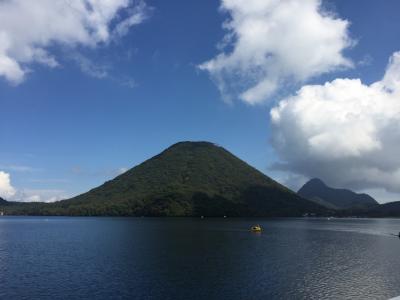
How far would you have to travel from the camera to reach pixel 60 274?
262 feet

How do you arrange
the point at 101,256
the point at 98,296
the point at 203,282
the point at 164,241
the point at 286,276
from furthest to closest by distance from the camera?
the point at 164,241 < the point at 101,256 < the point at 286,276 < the point at 203,282 < the point at 98,296

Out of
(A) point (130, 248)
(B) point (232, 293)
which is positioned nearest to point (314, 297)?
(B) point (232, 293)

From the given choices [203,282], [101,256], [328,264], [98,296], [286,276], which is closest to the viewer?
[98,296]

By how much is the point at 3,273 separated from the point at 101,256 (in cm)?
2842

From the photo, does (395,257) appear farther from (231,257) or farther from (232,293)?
(232,293)

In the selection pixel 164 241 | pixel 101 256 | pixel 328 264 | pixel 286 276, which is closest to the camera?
pixel 286 276

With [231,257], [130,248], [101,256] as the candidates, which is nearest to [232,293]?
[231,257]

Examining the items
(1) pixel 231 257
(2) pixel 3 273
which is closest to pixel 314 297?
(1) pixel 231 257

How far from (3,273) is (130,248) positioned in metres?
47.4

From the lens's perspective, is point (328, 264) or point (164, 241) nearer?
point (328, 264)

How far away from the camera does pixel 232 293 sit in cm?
6506

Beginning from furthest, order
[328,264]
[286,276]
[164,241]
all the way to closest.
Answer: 1. [164,241]
2. [328,264]
3. [286,276]

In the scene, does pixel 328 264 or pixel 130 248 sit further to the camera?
pixel 130 248

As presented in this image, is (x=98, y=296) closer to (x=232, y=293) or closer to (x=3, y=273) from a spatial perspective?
(x=232, y=293)
